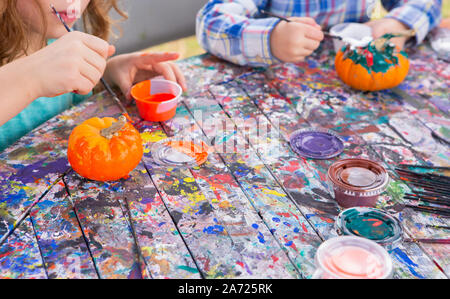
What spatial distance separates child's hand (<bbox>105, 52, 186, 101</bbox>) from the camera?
138 cm

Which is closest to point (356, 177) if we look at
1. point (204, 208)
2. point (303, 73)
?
point (204, 208)

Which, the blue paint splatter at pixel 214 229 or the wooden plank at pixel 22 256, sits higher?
the wooden plank at pixel 22 256

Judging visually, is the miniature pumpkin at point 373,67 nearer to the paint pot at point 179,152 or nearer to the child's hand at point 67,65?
the paint pot at point 179,152

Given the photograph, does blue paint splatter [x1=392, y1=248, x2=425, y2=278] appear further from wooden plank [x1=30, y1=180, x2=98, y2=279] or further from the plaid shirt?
the plaid shirt

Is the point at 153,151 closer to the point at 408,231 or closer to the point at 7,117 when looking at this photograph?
the point at 7,117

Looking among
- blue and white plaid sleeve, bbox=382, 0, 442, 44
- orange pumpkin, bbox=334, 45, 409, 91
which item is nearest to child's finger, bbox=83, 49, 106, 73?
orange pumpkin, bbox=334, 45, 409, 91

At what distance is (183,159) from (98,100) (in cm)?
40

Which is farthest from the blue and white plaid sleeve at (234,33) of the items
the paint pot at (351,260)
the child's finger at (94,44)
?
the paint pot at (351,260)

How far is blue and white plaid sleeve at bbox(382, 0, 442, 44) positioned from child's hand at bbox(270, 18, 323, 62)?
1.31 feet

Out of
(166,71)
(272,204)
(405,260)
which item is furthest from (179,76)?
(405,260)

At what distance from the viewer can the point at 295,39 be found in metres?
1.42

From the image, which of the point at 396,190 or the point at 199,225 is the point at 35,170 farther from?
the point at 396,190

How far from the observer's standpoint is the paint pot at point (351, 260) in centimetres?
77

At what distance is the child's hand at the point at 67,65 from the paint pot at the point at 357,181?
0.57m
